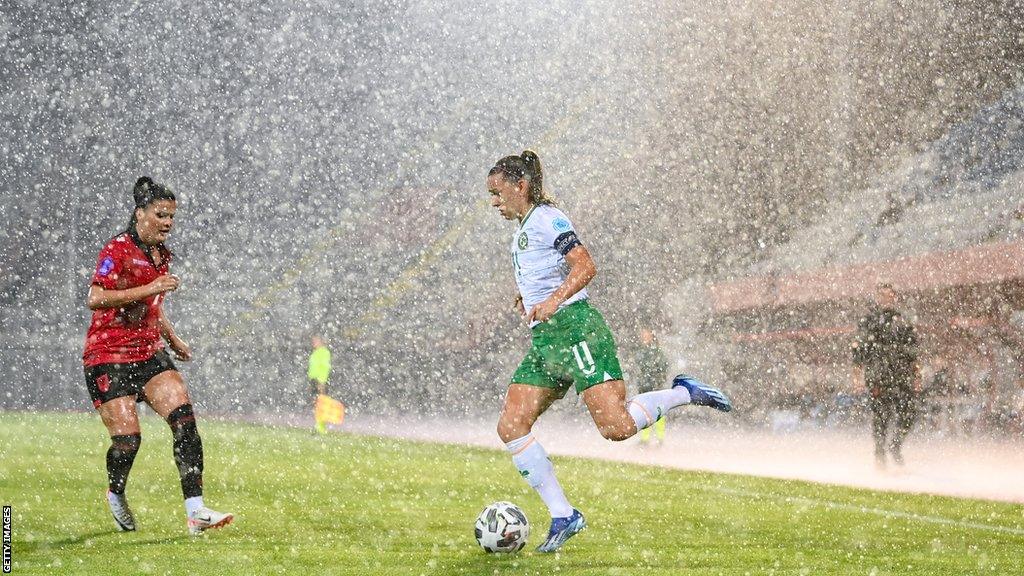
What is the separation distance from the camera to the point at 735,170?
32.7m

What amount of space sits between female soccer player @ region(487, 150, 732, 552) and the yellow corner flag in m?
13.6

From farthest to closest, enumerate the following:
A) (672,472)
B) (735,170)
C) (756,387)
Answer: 1. (735,170)
2. (756,387)
3. (672,472)

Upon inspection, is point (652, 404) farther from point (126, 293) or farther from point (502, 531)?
point (126, 293)

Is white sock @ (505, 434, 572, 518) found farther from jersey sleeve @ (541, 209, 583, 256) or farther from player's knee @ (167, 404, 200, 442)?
player's knee @ (167, 404, 200, 442)

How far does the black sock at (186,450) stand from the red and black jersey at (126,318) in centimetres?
36

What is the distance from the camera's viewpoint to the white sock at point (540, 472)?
5602 mm

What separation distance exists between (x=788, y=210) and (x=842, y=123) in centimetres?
331

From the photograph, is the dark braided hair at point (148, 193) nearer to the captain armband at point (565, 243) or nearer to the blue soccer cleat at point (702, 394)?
the captain armband at point (565, 243)

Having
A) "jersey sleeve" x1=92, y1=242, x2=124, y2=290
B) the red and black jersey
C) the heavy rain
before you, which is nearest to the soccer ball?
the red and black jersey

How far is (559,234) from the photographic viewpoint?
5449mm

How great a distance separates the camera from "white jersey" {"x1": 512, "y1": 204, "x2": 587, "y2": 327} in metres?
5.48

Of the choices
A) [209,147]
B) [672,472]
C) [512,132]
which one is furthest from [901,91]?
[209,147]

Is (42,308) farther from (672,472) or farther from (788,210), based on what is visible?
(672,472)

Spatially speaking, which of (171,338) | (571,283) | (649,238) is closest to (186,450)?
(171,338)
